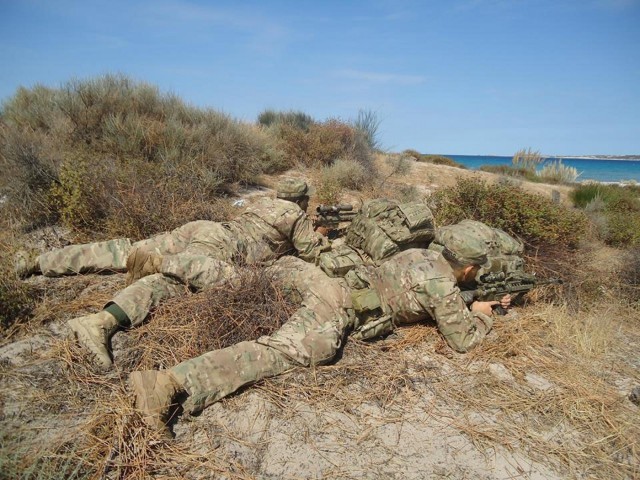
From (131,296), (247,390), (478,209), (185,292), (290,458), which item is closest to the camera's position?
(290,458)

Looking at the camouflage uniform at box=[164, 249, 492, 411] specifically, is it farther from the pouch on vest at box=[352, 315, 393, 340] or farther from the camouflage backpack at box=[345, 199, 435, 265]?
the camouflage backpack at box=[345, 199, 435, 265]

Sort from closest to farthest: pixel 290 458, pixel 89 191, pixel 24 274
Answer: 1. pixel 290 458
2. pixel 24 274
3. pixel 89 191

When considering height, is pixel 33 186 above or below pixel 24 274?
above

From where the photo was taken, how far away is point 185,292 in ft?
12.8

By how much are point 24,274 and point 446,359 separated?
14.4ft

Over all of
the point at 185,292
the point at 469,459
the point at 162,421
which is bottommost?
the point at 469,459

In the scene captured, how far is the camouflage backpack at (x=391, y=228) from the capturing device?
187 inches

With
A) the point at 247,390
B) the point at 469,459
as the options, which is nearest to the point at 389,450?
the point at 469,459

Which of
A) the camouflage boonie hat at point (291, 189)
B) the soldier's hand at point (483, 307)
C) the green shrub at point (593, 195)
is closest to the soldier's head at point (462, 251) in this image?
the soldier's hand at point (483, 307)

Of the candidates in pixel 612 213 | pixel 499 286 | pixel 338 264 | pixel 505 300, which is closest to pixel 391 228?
pixel 338 264

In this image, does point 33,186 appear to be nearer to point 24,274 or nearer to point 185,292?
point 24,274

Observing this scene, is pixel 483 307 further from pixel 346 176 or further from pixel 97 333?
pixel 346 176

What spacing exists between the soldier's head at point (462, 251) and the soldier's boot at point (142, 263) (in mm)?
2835

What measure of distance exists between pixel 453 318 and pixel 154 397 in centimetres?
246
